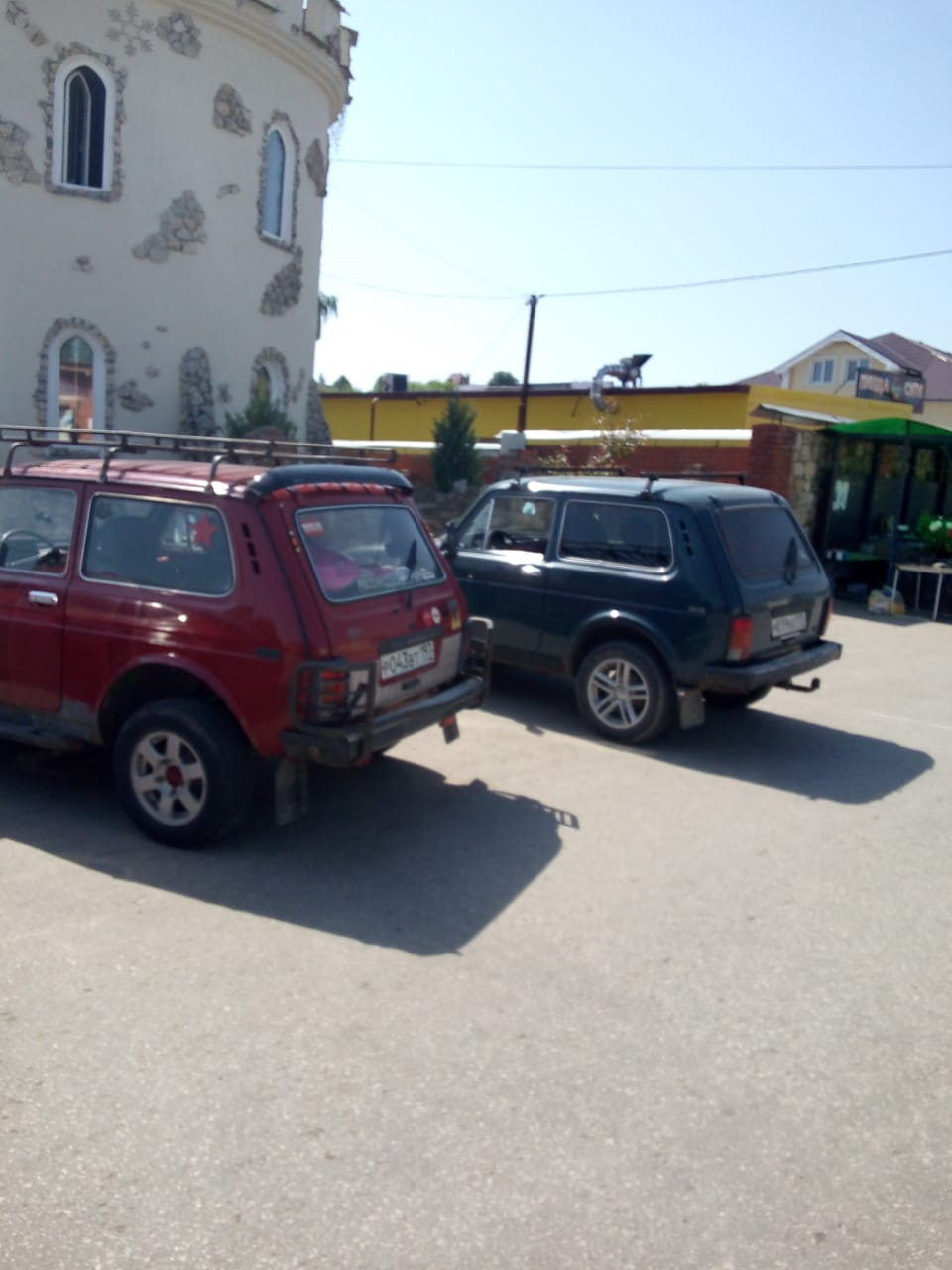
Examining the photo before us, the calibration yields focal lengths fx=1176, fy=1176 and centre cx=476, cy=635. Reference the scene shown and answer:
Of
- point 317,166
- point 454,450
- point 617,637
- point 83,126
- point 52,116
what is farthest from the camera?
point 454,450

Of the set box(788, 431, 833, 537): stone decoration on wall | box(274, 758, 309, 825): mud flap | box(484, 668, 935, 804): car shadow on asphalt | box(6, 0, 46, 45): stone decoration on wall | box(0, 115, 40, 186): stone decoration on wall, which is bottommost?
box(484, 668, 935, 804): car shadow on asphalt

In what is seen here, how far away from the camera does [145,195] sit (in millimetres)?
17703

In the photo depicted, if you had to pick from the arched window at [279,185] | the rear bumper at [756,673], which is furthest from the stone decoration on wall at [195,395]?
the rear bumper at [756,673]

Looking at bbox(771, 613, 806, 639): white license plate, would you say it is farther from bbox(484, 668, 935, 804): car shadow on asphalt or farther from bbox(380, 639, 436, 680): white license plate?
bbox(380, 639, 436, 680): white license plate

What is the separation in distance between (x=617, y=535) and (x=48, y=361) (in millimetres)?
12022

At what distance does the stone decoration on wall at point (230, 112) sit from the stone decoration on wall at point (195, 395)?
3519 millimetres

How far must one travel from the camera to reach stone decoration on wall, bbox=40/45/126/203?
1673 centimetres

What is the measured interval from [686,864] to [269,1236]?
324cm

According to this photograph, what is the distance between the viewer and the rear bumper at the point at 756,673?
24.5 feet

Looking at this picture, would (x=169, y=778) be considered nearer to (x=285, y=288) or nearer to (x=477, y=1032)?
(x=477, y=1032)

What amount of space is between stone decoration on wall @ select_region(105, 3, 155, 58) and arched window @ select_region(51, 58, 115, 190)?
0.50 m

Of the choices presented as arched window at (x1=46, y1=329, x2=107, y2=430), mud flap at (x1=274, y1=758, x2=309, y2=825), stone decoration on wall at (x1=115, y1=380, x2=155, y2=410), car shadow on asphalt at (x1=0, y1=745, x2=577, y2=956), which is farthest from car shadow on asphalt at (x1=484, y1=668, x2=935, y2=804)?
arched window at (x1=46, y1=329, x2=107, y2=430)

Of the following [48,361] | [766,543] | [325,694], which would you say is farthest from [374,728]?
[48,361]

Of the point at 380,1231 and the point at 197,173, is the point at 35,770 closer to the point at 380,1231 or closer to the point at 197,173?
the point at 380,1231
